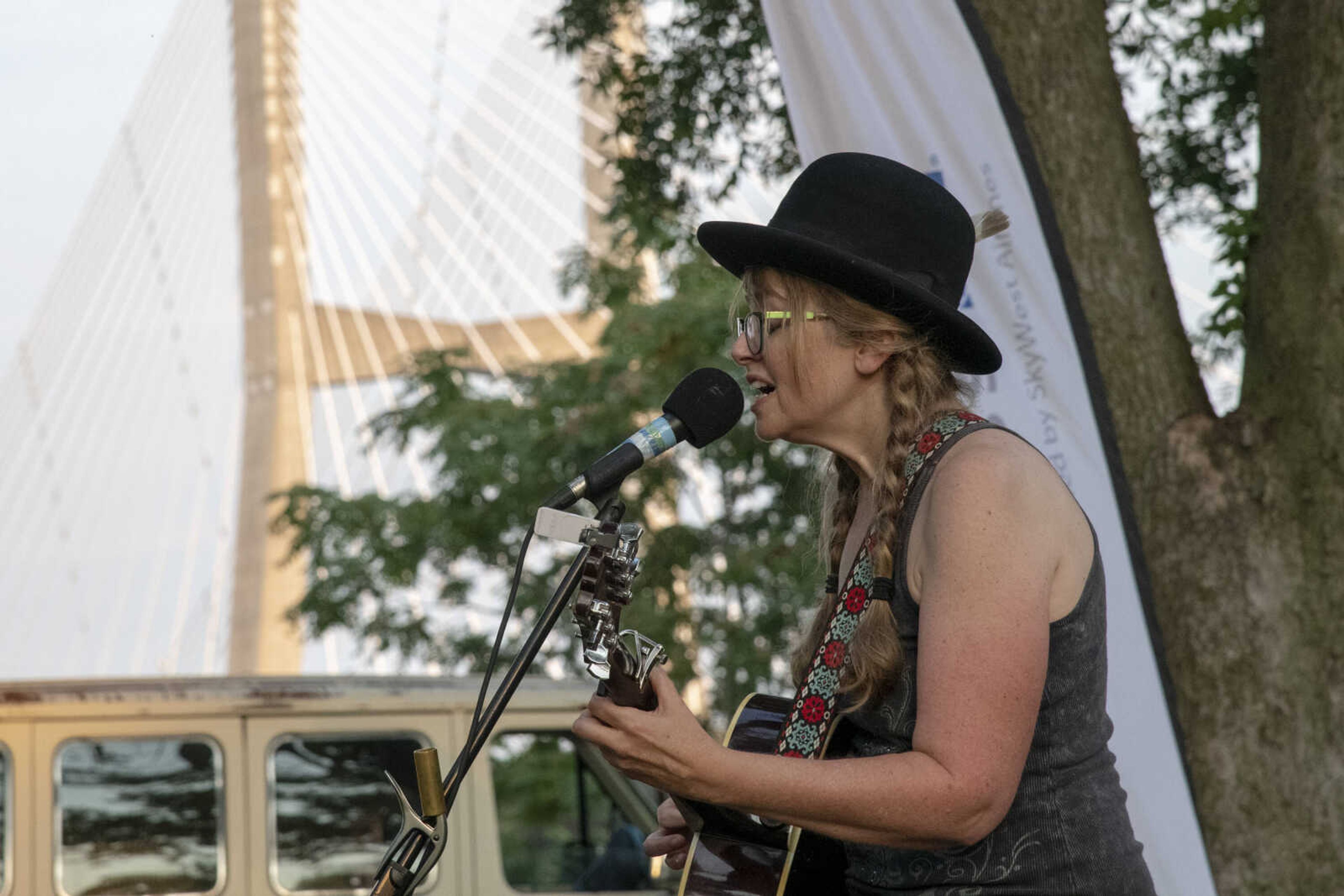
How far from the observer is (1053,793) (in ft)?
5.99

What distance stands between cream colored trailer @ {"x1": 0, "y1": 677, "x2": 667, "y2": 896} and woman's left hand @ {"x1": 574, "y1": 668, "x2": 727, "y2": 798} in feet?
11.0

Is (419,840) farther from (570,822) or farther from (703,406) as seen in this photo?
(570,822)

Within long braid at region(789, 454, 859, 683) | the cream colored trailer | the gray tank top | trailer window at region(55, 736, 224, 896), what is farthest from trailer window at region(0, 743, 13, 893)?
the gray tank top

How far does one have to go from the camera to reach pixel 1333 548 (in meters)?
3.94

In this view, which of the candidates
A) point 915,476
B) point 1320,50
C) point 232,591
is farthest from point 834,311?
point 232,591

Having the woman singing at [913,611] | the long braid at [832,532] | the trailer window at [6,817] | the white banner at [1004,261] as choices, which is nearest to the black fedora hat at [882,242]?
the woman singing at [913,611]

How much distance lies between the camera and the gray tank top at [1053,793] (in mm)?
1804

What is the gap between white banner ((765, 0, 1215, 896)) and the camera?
12.7 ft

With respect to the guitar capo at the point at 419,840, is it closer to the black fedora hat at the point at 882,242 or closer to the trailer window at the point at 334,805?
the black fedora hat at the point at 882,242

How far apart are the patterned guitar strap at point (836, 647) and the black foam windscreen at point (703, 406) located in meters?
0.26

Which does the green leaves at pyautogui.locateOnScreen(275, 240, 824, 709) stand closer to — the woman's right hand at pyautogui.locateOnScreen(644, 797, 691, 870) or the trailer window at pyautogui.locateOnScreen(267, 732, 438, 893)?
the trailer window at pyautogui.locateOnScreen(267, 732, 438, 893)

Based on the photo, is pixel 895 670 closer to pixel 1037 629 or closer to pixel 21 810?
pixel 1037 629

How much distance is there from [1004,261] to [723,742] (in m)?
2.14

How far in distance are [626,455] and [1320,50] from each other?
311 centimetres
